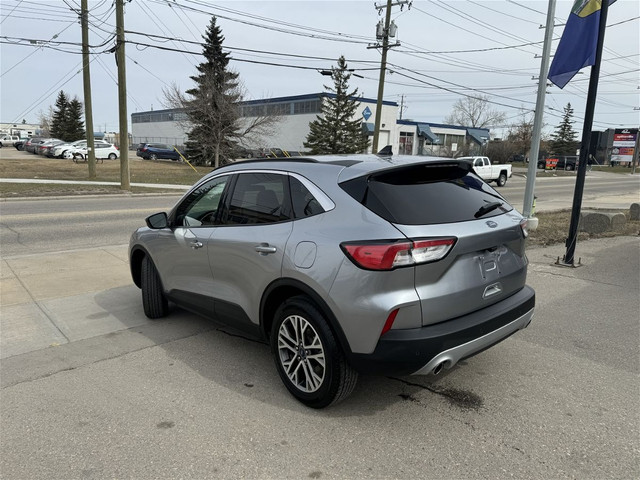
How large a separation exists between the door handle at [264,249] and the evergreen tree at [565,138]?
323 ft

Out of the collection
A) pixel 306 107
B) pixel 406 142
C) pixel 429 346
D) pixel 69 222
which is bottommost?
pixel 69 222

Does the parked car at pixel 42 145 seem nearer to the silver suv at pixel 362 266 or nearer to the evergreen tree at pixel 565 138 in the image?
the silver suv at pixel 362 266

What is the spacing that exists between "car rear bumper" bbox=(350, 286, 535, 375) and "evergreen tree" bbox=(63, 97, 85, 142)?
65.0m

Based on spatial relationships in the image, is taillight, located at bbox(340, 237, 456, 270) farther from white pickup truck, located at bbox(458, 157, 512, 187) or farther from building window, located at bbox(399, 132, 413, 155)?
building window, located at bbox(399, 132, 413, 155)

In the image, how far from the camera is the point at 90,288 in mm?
6191

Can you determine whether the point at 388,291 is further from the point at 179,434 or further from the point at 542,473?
the point at 179,434

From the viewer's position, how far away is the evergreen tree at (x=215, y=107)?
34.2 meters

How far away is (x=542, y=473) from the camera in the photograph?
2.61 m

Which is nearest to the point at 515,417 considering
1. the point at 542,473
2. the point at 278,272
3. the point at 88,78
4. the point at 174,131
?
the point at 542,473

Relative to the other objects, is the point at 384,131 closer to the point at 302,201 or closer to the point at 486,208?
the point at 486,208

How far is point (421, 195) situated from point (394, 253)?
622 millimetres

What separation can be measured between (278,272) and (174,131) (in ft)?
289

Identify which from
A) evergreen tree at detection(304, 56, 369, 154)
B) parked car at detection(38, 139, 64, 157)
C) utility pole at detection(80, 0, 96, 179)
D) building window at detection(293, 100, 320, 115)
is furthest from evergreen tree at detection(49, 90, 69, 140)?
utility pole at detection(80, 0, 96, 179)

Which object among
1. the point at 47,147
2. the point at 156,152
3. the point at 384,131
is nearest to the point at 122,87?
the point at 47,147
